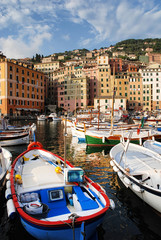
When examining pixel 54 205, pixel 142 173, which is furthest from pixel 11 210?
pixel 142 173

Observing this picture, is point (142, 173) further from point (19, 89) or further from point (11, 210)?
point (19, 89)

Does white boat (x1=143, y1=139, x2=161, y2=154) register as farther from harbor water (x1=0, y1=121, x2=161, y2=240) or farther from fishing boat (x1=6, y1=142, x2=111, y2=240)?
fishing boat (x1=6, y1=142, x2=111, y2=240)

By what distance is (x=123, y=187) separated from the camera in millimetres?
10273

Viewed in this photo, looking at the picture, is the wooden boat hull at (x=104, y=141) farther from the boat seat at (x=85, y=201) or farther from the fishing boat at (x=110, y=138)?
the boat seat at (x=85, y=201)

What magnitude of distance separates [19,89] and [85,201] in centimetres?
6550

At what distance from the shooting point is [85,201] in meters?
6.12

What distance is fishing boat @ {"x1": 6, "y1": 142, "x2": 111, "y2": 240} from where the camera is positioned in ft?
15.7

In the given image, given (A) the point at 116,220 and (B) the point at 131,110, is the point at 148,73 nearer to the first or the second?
(B) the point at 131,110

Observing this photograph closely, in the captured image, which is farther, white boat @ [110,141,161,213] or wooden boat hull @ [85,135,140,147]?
wooden boat hull @ [85,135,140,147]

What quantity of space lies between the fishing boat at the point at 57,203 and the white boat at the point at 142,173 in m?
1.84

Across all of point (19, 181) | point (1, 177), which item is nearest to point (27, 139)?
point (1, 177)

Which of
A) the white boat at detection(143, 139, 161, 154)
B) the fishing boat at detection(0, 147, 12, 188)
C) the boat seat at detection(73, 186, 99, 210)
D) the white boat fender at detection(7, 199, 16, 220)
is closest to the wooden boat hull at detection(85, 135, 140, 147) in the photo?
the white boat at detection(143, 139, 161, 154)

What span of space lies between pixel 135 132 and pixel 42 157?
14033 mm

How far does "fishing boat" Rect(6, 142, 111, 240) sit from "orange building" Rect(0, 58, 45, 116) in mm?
57611
